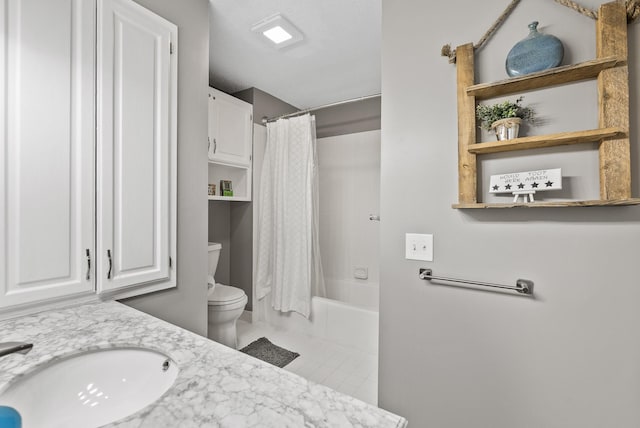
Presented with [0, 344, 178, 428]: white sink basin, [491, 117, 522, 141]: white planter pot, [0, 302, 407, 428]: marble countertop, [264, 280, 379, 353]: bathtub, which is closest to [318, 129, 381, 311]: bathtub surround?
[264, 280, 379, 353]: bathtub

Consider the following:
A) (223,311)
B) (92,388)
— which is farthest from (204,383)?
(223,311)

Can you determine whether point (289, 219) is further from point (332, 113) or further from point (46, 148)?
point (46, 148)

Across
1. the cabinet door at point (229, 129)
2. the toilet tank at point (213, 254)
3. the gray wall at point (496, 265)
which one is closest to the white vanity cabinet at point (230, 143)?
the cabinet door at point (229, 129)

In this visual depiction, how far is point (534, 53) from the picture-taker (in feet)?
3.59

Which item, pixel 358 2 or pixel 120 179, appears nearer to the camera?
pixel 120 179

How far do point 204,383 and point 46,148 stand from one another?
1.14m

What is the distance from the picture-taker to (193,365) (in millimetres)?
759

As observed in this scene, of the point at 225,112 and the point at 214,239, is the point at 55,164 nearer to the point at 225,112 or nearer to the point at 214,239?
the point at 225,112

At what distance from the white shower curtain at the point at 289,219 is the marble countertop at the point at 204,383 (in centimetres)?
183

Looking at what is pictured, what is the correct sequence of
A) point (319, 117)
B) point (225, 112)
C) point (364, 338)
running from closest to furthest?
point (364, 338)
point (225, 112)
point (319, 117)

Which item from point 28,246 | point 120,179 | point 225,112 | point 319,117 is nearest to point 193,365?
point 28,246

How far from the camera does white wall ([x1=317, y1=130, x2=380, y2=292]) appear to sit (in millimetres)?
3311

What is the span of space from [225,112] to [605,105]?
2619mm

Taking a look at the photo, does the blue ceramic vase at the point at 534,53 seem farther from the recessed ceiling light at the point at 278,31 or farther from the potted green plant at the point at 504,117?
the recessed ceiling light at the point at 278,31
